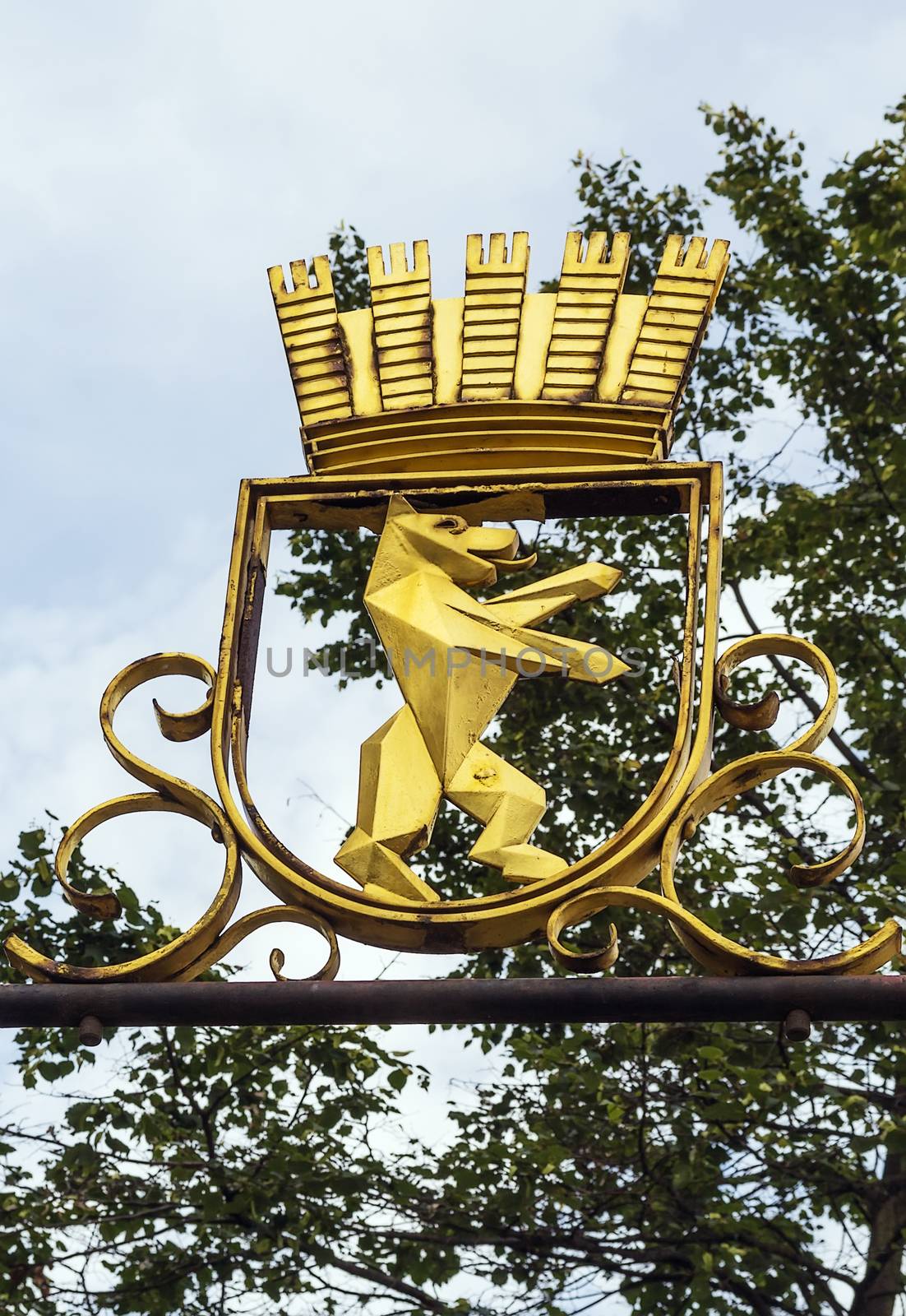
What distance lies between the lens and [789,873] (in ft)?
14.1

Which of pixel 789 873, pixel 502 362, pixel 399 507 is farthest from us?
pixel 502 362

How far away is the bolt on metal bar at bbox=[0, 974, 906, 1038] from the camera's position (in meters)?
4.03

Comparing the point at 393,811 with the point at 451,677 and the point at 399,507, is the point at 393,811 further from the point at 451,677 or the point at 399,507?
the point at 399,507

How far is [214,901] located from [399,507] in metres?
1.29

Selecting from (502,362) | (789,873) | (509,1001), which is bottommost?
(509,1001)

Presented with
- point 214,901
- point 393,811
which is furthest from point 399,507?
point 214,901

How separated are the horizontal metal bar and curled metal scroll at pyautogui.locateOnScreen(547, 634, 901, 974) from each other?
0.20 feet

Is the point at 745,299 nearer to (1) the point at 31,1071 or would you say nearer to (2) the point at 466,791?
(1) the point at 31,1071

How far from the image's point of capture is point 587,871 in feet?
14.2

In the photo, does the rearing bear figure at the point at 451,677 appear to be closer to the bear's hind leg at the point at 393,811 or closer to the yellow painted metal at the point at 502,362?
the bear's hind leg at the point at 393,811

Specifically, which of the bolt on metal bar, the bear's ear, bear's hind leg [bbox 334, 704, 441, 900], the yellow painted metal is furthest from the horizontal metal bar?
the yellow painted metal

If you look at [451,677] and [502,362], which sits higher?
[502,362]

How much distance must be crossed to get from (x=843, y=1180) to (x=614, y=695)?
2719 millimetres

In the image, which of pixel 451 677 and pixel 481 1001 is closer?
pixel 481 1001
